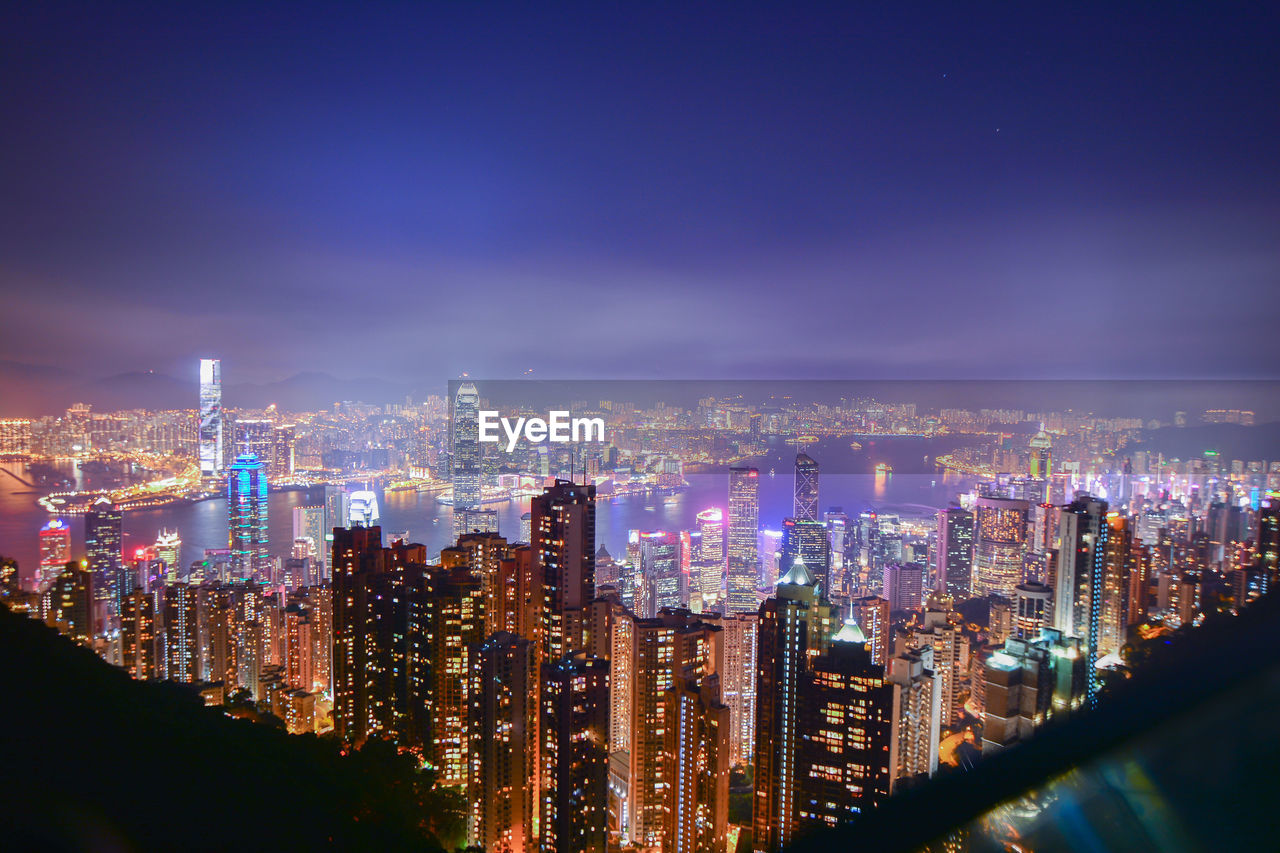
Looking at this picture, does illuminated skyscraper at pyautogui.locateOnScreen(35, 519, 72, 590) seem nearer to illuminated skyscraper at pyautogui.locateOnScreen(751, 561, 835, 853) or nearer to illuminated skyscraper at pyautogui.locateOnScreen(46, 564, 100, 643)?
illuminated skyscraper at pyautogui.locateOnScreen(46, 564, 100, 643)

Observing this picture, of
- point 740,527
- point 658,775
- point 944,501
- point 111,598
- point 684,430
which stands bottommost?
point 658,775

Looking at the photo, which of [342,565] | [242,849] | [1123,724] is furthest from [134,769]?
[342,565]

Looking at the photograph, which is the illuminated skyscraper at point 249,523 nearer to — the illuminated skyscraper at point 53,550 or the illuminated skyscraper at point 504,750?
the illuminated skyscraper at point 53,550

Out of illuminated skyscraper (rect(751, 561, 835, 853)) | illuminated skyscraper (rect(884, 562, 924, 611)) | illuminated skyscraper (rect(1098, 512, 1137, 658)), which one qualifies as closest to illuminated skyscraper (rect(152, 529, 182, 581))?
illuminated skyscraper (rect(751, 561, 835, 853))

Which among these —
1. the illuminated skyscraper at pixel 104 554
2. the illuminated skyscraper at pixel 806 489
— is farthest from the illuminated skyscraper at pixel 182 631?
the illuminated skyscraper at pixel 806 489

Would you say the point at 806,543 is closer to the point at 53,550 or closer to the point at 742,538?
the point at 742,538

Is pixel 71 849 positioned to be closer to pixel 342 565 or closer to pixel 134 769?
pixel 134 769
